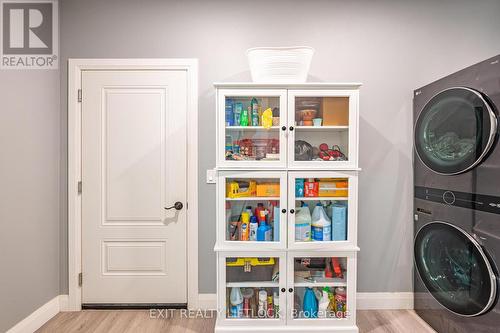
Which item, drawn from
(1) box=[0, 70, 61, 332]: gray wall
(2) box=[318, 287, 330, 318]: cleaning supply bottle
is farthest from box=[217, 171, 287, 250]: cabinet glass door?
(1) box=[0, 70, 61, 332]: gray wall

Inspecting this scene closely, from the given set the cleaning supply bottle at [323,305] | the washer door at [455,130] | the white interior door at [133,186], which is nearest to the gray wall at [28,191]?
the white interior door at [133,186]

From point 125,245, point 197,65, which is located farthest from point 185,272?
point 197,65

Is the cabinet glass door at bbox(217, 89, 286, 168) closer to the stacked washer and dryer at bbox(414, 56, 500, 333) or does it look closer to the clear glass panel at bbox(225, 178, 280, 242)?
the clear glass panel at bbox(225, 178, 280, 242)

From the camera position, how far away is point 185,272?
8.00ft

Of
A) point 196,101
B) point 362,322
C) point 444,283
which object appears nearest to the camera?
point 444,283

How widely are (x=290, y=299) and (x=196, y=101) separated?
1650 millimetres

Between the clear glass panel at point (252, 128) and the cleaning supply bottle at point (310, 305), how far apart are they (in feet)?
3.27

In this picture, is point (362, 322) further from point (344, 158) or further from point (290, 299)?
point (344, 158)

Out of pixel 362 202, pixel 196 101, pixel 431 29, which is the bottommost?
pixel 362 202

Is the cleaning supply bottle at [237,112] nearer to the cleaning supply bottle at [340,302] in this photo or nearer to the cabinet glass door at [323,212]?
the cabinet glass door at [323,212]

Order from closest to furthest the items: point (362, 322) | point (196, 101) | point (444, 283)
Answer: point (444, 283) → point (362, 322) → point (196, 101)

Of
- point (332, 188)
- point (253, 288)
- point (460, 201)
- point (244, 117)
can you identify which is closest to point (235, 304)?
point (253, 288)

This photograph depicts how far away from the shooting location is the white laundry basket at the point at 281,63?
200cm

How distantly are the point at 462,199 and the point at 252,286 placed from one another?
1.46 metres
